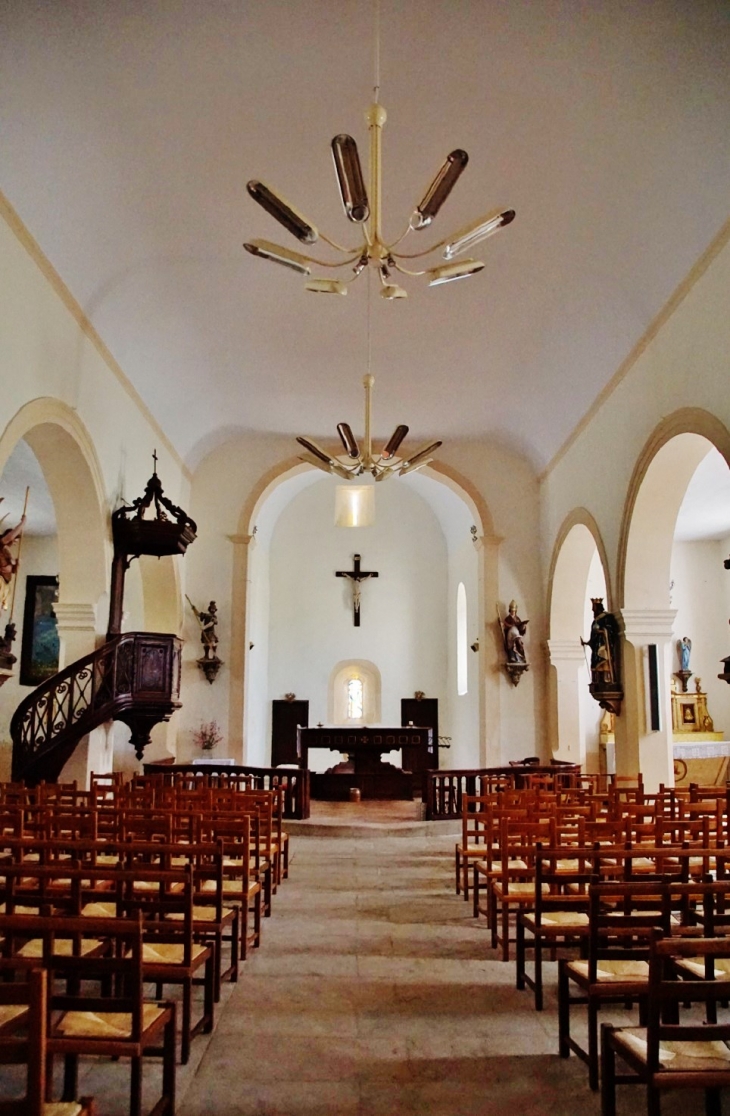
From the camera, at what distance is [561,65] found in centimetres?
614

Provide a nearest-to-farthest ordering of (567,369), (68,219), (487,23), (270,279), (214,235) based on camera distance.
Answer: (487,23), (68,219), (214,235), (270,279), (567,369)

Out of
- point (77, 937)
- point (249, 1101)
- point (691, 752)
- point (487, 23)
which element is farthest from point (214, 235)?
point (691, 752)

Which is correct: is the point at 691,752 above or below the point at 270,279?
below

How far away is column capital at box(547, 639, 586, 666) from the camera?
13797mm

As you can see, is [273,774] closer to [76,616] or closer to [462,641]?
[76,616]

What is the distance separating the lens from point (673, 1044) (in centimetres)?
310

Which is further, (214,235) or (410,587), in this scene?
(410,587)

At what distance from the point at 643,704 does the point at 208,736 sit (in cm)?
688

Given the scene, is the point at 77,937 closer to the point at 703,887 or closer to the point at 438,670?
the point at 703,887

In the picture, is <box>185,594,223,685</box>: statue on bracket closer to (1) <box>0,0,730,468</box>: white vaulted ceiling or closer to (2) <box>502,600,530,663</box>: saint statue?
(1) <box>0,0,730,468</box>: white vaulted ceiling

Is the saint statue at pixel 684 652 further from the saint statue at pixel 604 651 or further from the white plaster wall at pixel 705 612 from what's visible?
the saint statue at pixel 604 651

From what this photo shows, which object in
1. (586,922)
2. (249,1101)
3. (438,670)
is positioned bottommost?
(249,1101)

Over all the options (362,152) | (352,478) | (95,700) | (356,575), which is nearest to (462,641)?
(356,575)

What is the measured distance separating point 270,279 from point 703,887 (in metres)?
7.56
